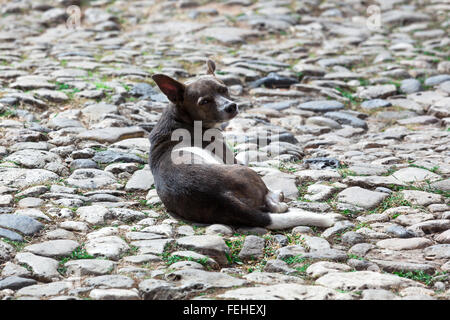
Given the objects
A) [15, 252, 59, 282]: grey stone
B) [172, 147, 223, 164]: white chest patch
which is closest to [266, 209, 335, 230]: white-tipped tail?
[172, 147, 223, 164]: white chest patch

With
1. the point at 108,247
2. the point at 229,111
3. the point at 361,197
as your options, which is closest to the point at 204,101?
the point at 229,111

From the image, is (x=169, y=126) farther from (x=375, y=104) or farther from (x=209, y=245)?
(x=375, y=104)

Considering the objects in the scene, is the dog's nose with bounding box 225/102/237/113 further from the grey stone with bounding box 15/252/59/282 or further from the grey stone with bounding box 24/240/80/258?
the grey stone with bounding box 15/252/59/282

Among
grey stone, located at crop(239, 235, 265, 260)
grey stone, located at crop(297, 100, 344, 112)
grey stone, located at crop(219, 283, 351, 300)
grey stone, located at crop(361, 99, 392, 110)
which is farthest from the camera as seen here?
grey stone, located at crop(361, 99, 392, 110)

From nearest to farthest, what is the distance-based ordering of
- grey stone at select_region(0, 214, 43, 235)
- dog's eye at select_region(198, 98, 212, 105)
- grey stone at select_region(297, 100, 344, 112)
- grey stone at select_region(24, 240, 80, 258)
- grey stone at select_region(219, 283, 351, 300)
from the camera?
1. grey stone at select_region(219, 283, 351, 300)
2. grey stone at select_region(24, 240, 80, 258)
3. grey stone at select_region(0, 214, 43, 235)
4. dog's eye at select_region(198, 98, 212, 105)
5. grey stone at select_region(297, 100, 344, 112)

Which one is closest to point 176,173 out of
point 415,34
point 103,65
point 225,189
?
point 225,189

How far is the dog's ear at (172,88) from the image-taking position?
6.62 m

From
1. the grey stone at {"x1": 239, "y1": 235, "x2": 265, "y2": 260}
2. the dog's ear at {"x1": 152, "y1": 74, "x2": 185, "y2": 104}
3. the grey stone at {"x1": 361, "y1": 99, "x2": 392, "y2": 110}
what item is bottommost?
the grey stone at {"x1": 239, "y1": 235, "x2": 265, "y2": 260}

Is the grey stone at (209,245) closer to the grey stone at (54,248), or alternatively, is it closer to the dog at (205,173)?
the dog at (205,173)

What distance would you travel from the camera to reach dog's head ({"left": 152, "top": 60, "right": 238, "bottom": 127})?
6.64 metres

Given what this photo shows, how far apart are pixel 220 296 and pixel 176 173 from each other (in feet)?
6.29

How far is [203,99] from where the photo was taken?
6645mm

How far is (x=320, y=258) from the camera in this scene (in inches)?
182
